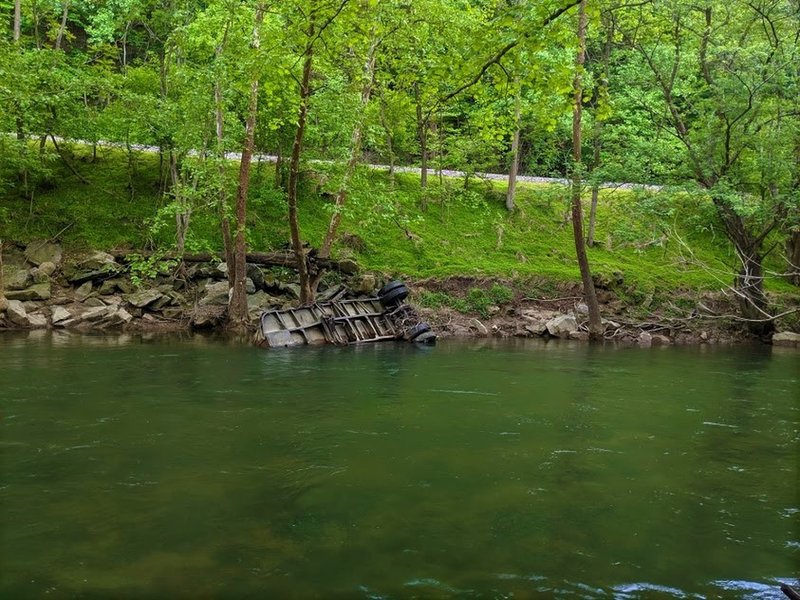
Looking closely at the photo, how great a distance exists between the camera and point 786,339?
21.5m

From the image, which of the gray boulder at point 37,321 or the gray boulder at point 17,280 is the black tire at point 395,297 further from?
the gray boulder at point 17,280

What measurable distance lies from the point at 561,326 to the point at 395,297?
5.81m

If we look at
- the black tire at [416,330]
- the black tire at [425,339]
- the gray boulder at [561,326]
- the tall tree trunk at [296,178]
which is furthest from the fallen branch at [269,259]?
the gray boulder at [561,326]

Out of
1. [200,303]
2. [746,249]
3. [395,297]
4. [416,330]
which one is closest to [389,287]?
[395,297]

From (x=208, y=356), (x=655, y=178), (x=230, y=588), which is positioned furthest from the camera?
(x=655, y=178)

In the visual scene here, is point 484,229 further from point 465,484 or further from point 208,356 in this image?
point 465,484

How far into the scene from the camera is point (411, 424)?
8.51 meters

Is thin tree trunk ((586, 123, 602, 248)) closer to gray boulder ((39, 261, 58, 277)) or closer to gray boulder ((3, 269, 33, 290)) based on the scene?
gray boulder ((39, 261, 58, 277))

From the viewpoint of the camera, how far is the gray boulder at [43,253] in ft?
68.8

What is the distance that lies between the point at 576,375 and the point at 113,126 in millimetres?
18379

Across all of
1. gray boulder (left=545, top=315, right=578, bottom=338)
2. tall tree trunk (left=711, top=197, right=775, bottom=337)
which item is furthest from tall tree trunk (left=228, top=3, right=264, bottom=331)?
tall tree trunk (left=711, top=197, right=775, bottom=337)

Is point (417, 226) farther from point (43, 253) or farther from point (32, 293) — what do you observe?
point (32, 293)

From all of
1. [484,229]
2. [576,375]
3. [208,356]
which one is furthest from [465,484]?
[484,229]

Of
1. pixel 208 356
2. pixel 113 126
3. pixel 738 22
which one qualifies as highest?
pixel 738 22
